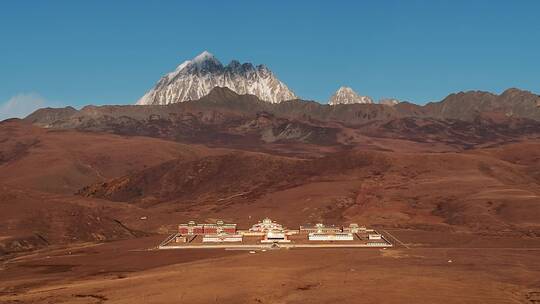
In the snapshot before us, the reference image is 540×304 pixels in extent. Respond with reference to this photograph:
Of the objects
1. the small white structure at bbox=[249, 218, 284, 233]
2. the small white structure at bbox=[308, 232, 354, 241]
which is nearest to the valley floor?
the small white structure at bbox=[308, 232, 354, 241]

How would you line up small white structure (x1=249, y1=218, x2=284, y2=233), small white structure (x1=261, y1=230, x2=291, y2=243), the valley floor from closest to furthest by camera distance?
the valley floor → small white structure (x1=261, y1=230, x2=291, y2=243) → small white structure (x1=249, y1=218, x2=284, y2=233)

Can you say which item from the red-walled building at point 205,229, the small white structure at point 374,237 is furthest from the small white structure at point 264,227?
the small white structure at point 374,237

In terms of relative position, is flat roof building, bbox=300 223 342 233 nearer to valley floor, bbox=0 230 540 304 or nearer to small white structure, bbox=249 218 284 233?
small white structure, bbox=249 218 284 233

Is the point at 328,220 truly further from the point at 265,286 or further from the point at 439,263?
the point at 265,286

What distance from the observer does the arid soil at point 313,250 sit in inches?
2648

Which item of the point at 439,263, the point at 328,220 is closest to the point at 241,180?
the point at 328,220

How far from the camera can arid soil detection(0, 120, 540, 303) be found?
67.2 m

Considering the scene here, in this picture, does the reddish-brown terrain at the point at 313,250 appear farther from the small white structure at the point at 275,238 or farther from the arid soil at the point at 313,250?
the small white structure at the point at 275,238

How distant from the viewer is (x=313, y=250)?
102750 millimetres

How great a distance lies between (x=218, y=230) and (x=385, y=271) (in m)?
57.5

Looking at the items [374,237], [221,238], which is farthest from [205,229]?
[374,237]

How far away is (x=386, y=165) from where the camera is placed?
189500mm

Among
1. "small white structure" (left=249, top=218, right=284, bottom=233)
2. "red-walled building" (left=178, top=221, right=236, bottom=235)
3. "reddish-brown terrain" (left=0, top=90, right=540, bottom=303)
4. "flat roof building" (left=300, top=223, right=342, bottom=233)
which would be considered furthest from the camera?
"small white structure" (left=249, top=218, right=284, bottom=233)

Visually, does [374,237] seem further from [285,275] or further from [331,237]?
[285,275]
